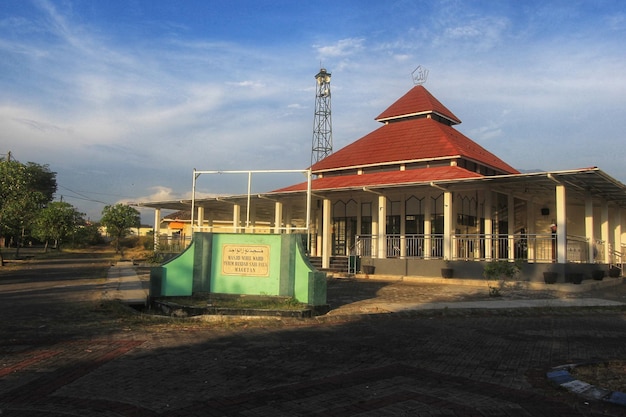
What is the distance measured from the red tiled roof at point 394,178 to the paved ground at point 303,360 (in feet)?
32.7

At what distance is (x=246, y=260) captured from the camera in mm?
11641

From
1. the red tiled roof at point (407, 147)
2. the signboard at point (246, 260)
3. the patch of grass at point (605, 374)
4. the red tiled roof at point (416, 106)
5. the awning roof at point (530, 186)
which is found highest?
the red tiled roof at point (416, 106)

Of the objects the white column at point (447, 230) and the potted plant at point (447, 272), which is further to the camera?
the white column at point (447, 230)

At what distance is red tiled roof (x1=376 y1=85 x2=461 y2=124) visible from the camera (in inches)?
1110

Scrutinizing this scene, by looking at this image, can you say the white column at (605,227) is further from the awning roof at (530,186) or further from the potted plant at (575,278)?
the potted plant at (575,278)

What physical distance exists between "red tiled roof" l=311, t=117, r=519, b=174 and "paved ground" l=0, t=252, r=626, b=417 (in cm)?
1320

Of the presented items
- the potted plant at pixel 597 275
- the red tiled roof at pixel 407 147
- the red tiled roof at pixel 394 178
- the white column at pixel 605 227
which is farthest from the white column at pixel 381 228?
the white column at pixel 605 227

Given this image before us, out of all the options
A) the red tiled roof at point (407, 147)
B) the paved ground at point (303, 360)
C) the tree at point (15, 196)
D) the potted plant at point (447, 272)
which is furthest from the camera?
the tree at point (15, 196)

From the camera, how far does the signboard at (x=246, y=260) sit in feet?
37.9

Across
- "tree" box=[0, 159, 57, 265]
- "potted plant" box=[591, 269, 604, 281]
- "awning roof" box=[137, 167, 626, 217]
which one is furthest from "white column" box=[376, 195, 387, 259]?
"tree" box=[0, 159, 57, 265]

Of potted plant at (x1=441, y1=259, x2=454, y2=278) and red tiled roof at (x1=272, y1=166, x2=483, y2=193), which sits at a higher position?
red tiled roof at (x1=272, y1=166, x2=483, y2=193)

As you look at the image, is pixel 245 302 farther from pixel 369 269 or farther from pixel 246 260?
pixel 369 269

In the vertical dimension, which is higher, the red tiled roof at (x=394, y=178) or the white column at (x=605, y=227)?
the red tiled roof at (x=394, y=178)

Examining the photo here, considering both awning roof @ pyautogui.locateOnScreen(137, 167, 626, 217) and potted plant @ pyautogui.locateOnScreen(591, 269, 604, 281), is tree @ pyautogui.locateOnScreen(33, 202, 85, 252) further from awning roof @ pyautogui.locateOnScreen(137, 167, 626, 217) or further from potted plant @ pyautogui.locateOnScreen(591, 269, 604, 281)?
potted plant @ pyautogui.locateOnScreen(591, 269, 604, 281)
